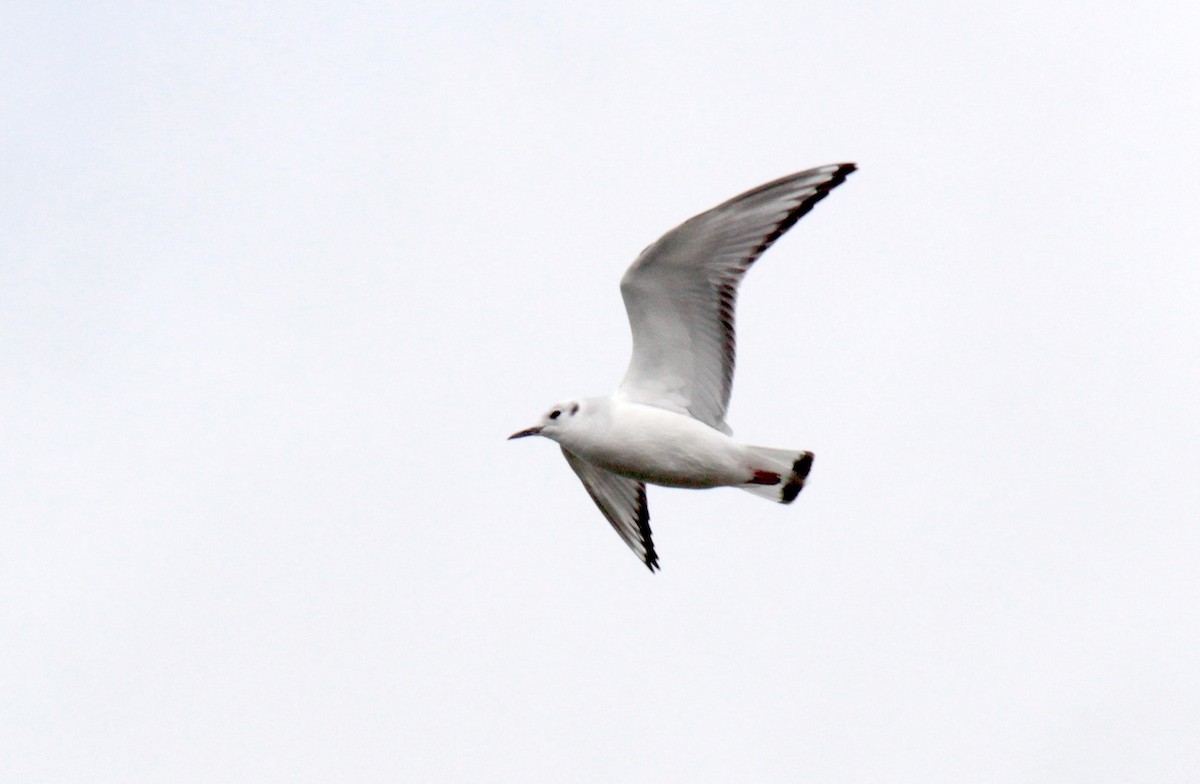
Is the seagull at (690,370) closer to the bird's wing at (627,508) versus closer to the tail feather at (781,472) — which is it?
the tail feather at (781,472)

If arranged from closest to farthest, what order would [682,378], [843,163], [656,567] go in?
[843,163], [682,378], [656,567]

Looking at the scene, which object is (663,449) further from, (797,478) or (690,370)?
(797,478)

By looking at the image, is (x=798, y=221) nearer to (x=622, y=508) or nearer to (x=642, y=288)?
(x=642, y=288)

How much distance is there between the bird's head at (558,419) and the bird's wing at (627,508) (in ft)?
4.28

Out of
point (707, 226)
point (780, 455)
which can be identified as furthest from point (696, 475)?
point (707, 226)

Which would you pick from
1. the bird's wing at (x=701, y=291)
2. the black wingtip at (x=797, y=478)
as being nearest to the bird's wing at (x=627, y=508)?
the bird's wing at (x=701, y=291)

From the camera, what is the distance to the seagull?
12133mm

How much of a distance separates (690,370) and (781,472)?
0.80m

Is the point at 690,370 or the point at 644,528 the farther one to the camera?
the point at 644,528

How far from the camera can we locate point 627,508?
1398 cm

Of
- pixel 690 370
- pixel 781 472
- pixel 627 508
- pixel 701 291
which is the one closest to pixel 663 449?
pixel 690 370

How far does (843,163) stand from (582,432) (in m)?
2.12

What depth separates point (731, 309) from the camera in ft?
41.1

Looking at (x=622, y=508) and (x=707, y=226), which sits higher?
(x=707, y=226)
